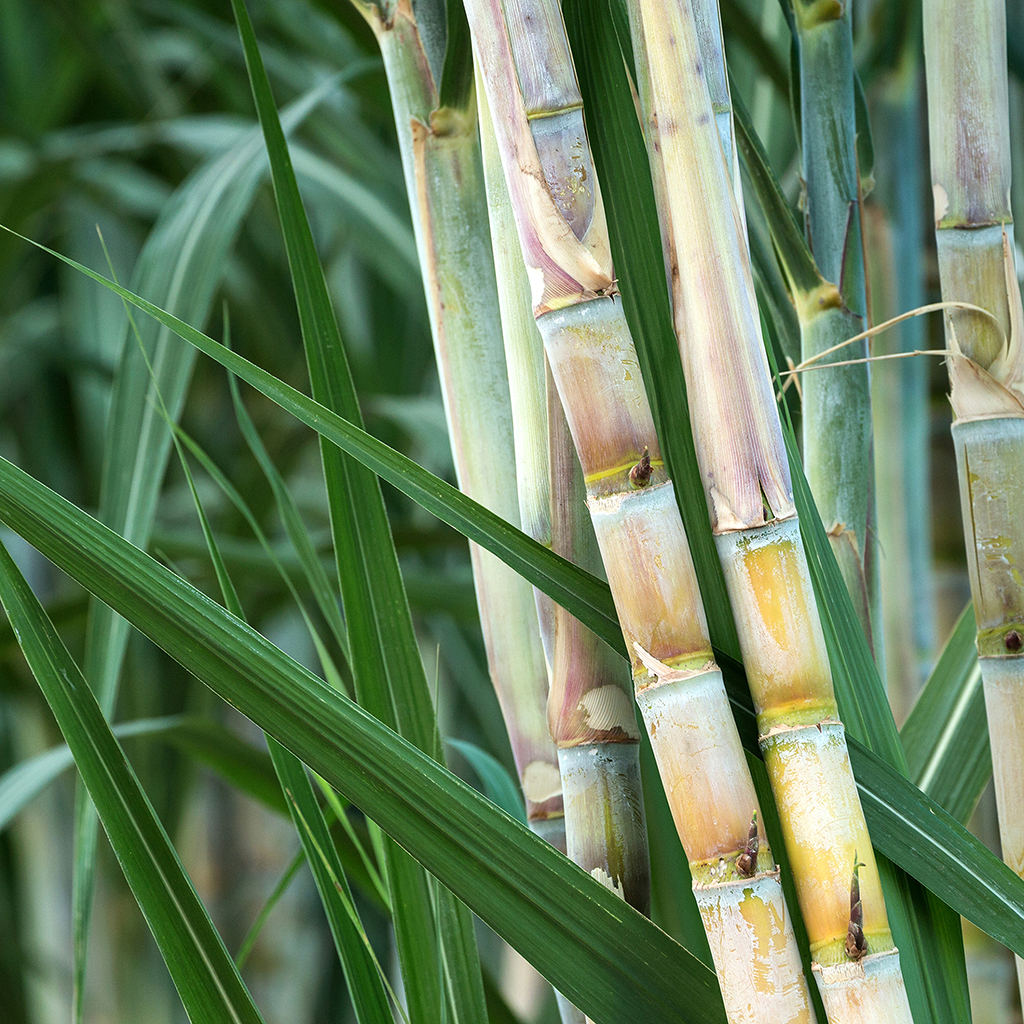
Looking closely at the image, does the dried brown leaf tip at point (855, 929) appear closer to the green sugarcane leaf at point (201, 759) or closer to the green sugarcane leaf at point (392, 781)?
the green sugarcane leaf at point (392, 781)

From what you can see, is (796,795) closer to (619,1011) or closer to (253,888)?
(619,1011)

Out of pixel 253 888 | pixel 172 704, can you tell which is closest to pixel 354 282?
pixel 172 704

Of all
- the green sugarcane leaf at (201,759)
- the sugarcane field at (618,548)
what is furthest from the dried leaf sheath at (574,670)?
the green sugarcane leaf at (201,759)

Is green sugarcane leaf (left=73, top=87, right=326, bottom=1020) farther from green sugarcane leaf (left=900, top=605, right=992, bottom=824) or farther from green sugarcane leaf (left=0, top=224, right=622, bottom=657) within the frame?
green sugarcane leaf (left=900, top=605, right=992, bottom=824)

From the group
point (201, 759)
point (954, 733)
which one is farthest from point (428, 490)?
point (201, 759)

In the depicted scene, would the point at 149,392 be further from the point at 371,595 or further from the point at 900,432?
the point at 900,432

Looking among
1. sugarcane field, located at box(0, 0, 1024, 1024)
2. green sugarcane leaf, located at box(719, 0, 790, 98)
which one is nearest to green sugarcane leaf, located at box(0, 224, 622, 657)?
sugarcane field, located at box(0, 0, 1024, 1024)
